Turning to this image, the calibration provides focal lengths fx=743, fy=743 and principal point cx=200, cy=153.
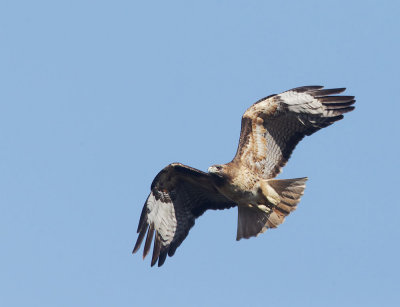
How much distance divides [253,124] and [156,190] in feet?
7.29

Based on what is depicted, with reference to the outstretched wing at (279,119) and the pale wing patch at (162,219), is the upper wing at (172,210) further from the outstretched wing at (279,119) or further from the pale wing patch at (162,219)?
the outstretched wing at (279,119)

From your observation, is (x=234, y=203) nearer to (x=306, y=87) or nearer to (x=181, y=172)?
(x=181, y=172)

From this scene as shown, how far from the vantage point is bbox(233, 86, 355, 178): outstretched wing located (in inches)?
543

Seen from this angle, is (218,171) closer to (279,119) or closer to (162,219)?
(279,119)

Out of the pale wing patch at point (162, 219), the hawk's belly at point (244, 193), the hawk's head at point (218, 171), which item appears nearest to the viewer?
the hawk's head at point (218, 171)

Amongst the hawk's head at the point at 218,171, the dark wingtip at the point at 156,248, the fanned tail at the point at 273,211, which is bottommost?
the dark wingtip at the point at 156,248

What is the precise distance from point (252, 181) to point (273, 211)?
29.5 inches

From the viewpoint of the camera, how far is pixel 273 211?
1359 centimetres

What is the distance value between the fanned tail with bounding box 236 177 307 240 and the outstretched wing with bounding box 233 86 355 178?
478 mm

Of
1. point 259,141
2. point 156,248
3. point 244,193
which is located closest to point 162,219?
point 156,248

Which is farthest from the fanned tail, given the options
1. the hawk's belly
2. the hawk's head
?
the hawk's head

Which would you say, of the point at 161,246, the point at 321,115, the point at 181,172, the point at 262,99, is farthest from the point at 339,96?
the point at 161,246

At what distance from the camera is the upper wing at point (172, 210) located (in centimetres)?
1409

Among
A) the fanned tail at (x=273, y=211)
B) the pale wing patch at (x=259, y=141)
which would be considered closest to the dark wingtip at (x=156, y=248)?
the fanned tail at (x=273, y=211)
